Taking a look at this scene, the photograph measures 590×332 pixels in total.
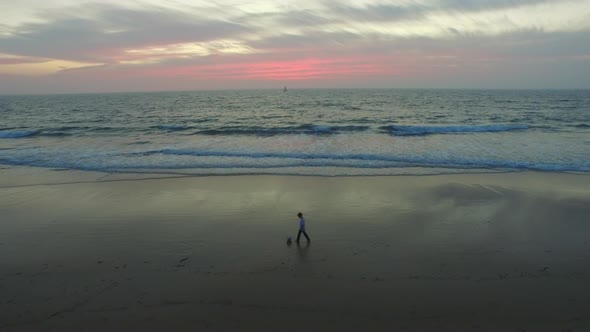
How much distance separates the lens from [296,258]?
9188 millimetres

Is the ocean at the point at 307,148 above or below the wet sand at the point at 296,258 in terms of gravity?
above

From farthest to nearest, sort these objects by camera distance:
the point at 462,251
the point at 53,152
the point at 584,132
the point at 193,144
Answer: the point at 584,132, the point at 193,144, the point at 53,152, the point at 462,251

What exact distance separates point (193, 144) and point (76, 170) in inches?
367

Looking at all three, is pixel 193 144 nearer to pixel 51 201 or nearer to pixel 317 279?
pixel 51 201

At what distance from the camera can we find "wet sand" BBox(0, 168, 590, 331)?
7004 mm

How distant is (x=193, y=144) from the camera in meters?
27.5

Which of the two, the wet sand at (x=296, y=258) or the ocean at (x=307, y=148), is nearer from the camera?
the wet sand at (x=296, y=258)

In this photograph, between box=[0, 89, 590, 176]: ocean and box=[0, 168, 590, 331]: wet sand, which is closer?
box=[0, 168, 590, 331]: wet sand

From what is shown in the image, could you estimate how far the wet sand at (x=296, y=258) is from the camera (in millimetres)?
7004

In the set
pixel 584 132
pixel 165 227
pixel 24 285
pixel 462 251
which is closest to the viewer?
pixel 24 285

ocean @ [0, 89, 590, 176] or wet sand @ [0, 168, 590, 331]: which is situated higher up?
ocean @ [0, 89, 590, 176]

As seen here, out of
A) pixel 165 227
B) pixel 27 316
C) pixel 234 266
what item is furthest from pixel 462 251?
pixel 27 316

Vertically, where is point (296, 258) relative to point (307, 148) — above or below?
below

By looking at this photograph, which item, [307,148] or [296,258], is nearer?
[296,258]
